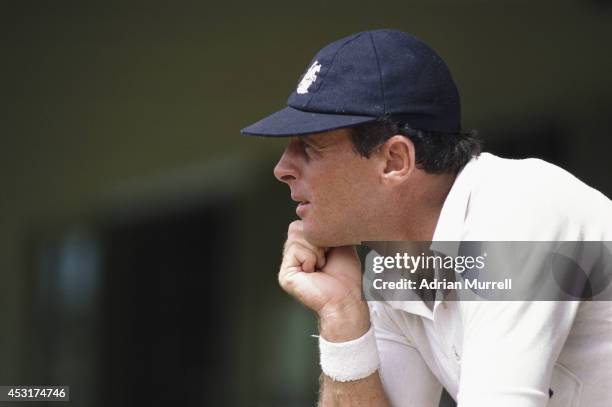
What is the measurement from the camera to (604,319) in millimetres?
2164

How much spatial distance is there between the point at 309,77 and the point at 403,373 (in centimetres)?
79

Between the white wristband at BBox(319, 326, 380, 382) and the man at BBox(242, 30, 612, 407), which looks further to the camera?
the white wristband at BBox(319, 326, 380, 382)

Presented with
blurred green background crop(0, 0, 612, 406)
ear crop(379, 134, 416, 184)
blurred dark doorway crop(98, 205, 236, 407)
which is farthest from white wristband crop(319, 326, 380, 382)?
blurred dark doorway crop(98, 205, 236, 407)

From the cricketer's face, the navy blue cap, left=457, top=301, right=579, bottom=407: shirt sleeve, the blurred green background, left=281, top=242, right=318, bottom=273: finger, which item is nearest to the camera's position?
left=457, top=301, right=579, bottom=407: shirt sleeve

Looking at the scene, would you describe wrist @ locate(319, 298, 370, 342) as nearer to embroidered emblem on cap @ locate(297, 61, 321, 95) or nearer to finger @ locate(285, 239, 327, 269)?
finger @ locate(285, 239, 327, 269)

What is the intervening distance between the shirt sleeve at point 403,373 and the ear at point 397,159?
16.4 inches

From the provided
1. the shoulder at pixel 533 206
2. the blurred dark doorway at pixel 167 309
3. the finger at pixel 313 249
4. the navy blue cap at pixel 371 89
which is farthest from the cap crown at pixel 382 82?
the blurred dark doorway at pixel 167 309

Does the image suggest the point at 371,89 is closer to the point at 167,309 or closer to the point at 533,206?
the point at 533,206

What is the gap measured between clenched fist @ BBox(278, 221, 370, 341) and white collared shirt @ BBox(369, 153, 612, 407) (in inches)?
4.0

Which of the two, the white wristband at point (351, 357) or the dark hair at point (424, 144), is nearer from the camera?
the dark hair at point (424, 144)

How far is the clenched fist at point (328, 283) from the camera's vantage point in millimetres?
2441

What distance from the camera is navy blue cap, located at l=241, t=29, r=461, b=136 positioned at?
225 cm

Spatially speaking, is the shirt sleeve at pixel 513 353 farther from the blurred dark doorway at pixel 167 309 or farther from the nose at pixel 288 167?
the blurred dark doorway at pixel 167 309

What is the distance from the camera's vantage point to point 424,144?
7.57 ft
